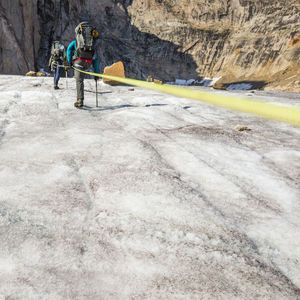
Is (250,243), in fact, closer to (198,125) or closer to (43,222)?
(43,222)

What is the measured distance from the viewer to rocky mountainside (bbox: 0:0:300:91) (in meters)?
35.3

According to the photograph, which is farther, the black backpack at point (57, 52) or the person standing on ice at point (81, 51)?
the black backpack at point (57, 52)

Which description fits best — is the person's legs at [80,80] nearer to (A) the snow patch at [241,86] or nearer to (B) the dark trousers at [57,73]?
(B) the dark trousers at [57,73]

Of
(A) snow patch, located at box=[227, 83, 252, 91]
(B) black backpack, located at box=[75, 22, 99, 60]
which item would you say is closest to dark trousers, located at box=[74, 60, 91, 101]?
(B) black backpack, located at box=[75, 22, 99, 60]

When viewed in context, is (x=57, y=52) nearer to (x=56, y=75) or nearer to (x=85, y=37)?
(x=56, y=75)

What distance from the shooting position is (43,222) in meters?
1.64

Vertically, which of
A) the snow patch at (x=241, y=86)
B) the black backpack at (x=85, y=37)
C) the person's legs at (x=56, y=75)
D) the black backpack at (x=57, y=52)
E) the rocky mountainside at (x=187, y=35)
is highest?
the rocky mountainside at (x=187, y=35)

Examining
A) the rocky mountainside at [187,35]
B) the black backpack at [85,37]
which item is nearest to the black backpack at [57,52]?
the black backpack at [85,37]

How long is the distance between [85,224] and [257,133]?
141 inches

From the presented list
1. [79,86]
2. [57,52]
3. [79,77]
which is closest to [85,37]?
[79,77]

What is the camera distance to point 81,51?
17.9 ft

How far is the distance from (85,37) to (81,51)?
0.32 m

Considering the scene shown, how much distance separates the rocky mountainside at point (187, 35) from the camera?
35312mm

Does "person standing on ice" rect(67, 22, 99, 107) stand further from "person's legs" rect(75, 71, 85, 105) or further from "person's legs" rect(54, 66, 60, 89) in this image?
"person's legs" rect(54, 66, 60, 89)
